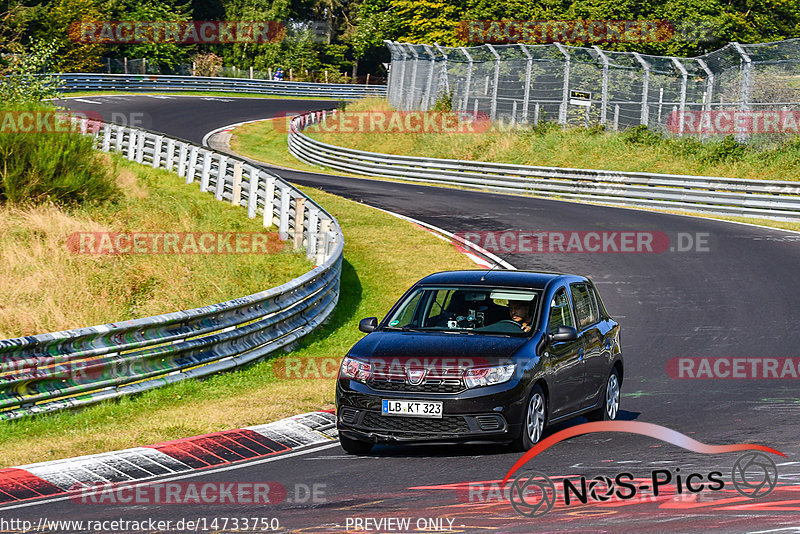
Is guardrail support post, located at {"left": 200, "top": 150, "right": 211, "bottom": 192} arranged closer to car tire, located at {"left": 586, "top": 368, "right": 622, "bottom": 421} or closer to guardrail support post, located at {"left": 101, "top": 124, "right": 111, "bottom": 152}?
guardrail support post, located at {"left": 101, "top": 124, "right": 111, "bottom": 152}

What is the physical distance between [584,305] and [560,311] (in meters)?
0.70

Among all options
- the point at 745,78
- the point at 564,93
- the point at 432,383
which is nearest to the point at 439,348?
the point at 432,383

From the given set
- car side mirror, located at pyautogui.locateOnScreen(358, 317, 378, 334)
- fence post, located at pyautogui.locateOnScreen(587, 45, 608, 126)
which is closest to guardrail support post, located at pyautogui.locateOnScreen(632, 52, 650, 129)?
fence post, located at pyautogui.locateOnScreen(587, 45, 608, 126)

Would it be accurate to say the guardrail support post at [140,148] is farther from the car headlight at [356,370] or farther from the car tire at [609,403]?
the car headlight at [356,370]

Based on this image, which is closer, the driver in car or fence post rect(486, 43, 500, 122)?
the driver in car

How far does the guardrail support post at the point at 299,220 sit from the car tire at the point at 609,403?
10.2 metres

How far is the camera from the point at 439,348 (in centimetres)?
918

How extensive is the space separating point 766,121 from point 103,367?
2546 centimetres

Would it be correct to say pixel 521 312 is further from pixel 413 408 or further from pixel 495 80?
pixel 495 80

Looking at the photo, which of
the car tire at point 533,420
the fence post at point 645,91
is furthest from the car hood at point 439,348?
the fence post at point 645,91

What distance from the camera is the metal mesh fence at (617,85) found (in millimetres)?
30656

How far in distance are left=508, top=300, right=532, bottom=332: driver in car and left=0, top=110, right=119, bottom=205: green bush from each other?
15.9m

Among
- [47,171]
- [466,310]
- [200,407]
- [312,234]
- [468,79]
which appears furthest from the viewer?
[468,79]

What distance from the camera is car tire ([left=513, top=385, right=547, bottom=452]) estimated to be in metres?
8.92
